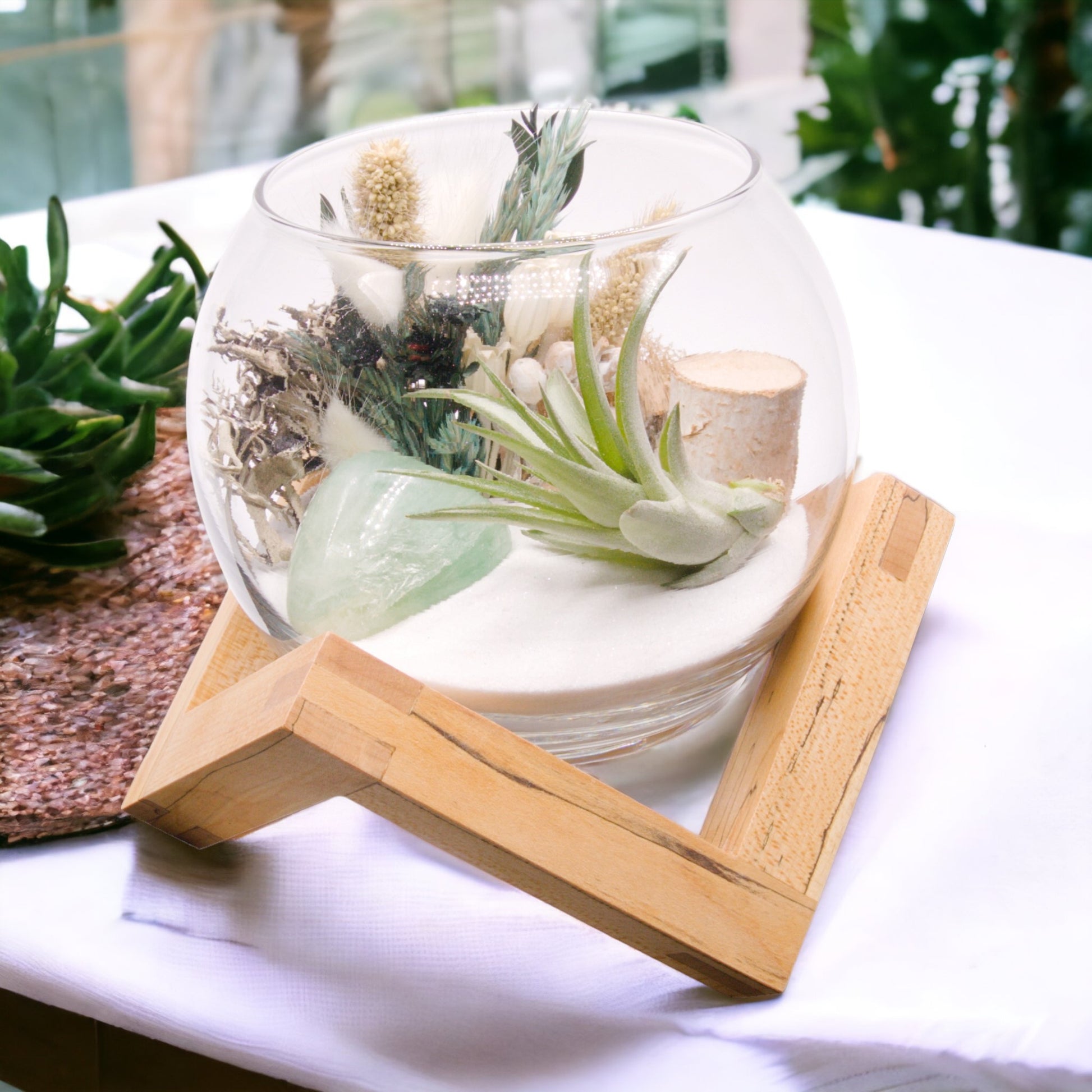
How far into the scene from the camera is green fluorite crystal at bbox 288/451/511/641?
0.37 meters

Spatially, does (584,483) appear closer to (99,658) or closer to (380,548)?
(380,548)

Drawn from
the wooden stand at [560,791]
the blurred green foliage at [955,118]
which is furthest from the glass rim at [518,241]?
the blurred green foliage at [955,118]

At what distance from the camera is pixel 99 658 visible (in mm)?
487

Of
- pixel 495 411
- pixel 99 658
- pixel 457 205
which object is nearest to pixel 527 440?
pixel 495 411

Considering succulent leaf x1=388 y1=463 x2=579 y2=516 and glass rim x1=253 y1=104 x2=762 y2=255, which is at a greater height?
glass rim x1=253 y1=104 x2=762 y2=255

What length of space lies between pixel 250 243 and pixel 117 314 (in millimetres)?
221

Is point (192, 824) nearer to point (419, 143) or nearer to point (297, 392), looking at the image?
point (297, 392)

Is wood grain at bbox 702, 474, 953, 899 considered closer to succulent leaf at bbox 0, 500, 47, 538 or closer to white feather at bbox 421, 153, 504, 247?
white feather at bbox 421, 153, 504, 247

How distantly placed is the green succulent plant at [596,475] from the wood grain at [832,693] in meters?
0.07

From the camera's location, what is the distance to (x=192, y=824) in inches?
15.4

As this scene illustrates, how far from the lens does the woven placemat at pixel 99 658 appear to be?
42 cm

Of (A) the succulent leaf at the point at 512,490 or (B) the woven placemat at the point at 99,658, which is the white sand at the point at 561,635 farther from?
(B) the woven placemat at the point at 99,658

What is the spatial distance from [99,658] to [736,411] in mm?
276

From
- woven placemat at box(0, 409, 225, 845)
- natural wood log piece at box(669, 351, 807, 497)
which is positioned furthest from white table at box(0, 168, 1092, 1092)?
natural wood log piece at box(669, 351, 807, 497)
